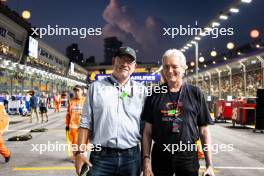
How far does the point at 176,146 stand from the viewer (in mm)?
3041

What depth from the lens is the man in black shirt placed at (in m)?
3.05

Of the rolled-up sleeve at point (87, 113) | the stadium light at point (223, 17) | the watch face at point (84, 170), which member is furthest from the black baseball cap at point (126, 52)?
the stadium light at point (223, 17)

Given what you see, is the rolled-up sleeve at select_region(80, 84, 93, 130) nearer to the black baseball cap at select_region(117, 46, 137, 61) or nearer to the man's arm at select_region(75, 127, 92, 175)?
the man's arm at select_region(75, 127, 92, 175)

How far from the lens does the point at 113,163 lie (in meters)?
3.08

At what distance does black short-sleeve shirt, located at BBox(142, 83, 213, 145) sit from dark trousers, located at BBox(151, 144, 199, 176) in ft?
0.34

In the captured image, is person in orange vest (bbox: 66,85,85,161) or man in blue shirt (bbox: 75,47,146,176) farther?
person in orange vest (bbox: 66,85,85,161)

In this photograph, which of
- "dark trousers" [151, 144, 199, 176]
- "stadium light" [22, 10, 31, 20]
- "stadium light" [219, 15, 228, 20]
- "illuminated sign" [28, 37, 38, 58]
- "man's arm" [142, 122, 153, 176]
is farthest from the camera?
"illuminated sign" [28, 37, 38, 58]

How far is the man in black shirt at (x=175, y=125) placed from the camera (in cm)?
305

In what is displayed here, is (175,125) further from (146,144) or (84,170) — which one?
(84,170)

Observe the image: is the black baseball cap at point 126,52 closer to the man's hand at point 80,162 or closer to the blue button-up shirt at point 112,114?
the blue button-up shirt at point 112,114

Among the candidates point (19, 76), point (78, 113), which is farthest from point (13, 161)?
point (19, 76)

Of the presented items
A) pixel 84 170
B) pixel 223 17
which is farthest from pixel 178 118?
pixel 223 17

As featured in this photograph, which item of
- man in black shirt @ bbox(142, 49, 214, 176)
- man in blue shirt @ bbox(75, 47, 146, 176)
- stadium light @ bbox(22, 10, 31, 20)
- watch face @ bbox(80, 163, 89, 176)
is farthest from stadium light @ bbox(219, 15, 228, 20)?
stadium light @ bbox(22, 10, 31, 20)

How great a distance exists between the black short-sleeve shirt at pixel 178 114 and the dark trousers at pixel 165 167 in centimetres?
10
